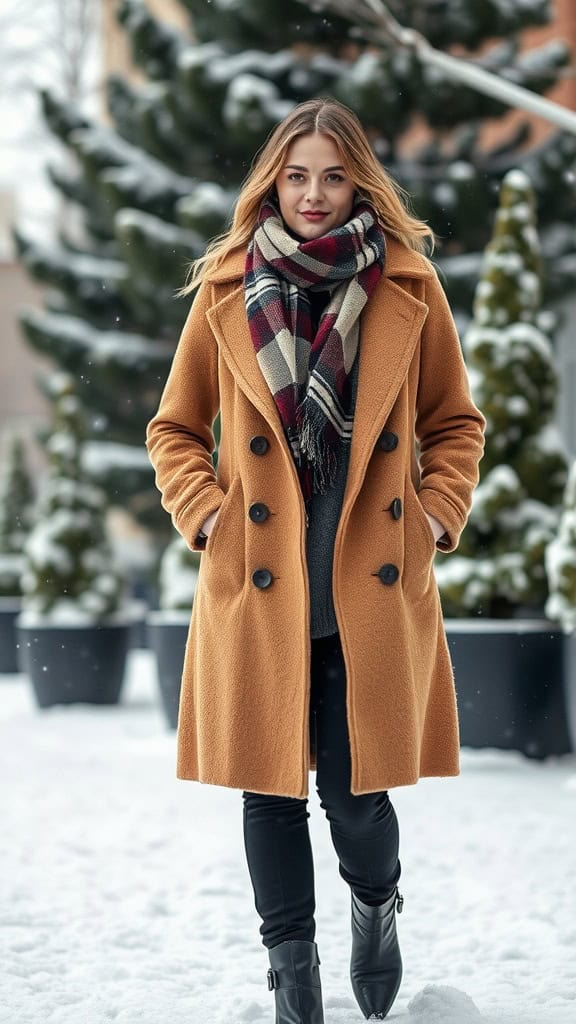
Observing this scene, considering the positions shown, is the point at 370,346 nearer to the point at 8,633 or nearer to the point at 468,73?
the point at 468,73

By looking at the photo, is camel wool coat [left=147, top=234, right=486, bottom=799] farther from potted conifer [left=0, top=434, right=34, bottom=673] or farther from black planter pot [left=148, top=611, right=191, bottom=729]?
potted conifer [left=0, top=434, right=34, bottom=673]

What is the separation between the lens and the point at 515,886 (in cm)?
420

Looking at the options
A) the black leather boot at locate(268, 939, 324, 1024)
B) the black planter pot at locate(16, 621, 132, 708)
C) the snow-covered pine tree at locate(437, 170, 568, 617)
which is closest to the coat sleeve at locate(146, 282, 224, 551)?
the black leather boot at locate(268, 939, 324, 1024)

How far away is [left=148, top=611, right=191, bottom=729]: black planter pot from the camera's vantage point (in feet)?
24.8

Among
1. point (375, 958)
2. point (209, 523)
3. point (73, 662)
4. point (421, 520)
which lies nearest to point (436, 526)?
point (421, 520)

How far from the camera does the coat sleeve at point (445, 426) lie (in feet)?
9.25

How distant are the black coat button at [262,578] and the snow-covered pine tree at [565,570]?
3.73 metres

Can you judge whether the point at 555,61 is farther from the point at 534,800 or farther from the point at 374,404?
the point at 374,404

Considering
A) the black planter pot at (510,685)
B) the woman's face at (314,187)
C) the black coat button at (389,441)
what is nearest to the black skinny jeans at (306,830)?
the black coat button at (389,441)

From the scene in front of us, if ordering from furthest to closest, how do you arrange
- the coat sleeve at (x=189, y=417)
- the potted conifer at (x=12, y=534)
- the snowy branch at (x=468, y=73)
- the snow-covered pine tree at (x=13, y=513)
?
the snow-covered pine tree at (x=13, y=513) < the potted conifer at (x=12, y=534) < the snowy branch at (x=468, y=73) < the coat sleeve at (x=189, y=417)

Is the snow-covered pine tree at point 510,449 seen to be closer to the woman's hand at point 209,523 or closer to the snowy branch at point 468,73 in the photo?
the snowy branch at point 468,73

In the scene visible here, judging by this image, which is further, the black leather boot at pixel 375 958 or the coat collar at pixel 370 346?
the black leather boot at pixel 375 958

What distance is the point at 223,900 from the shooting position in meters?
4.07

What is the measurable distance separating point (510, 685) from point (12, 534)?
7.65 metres
